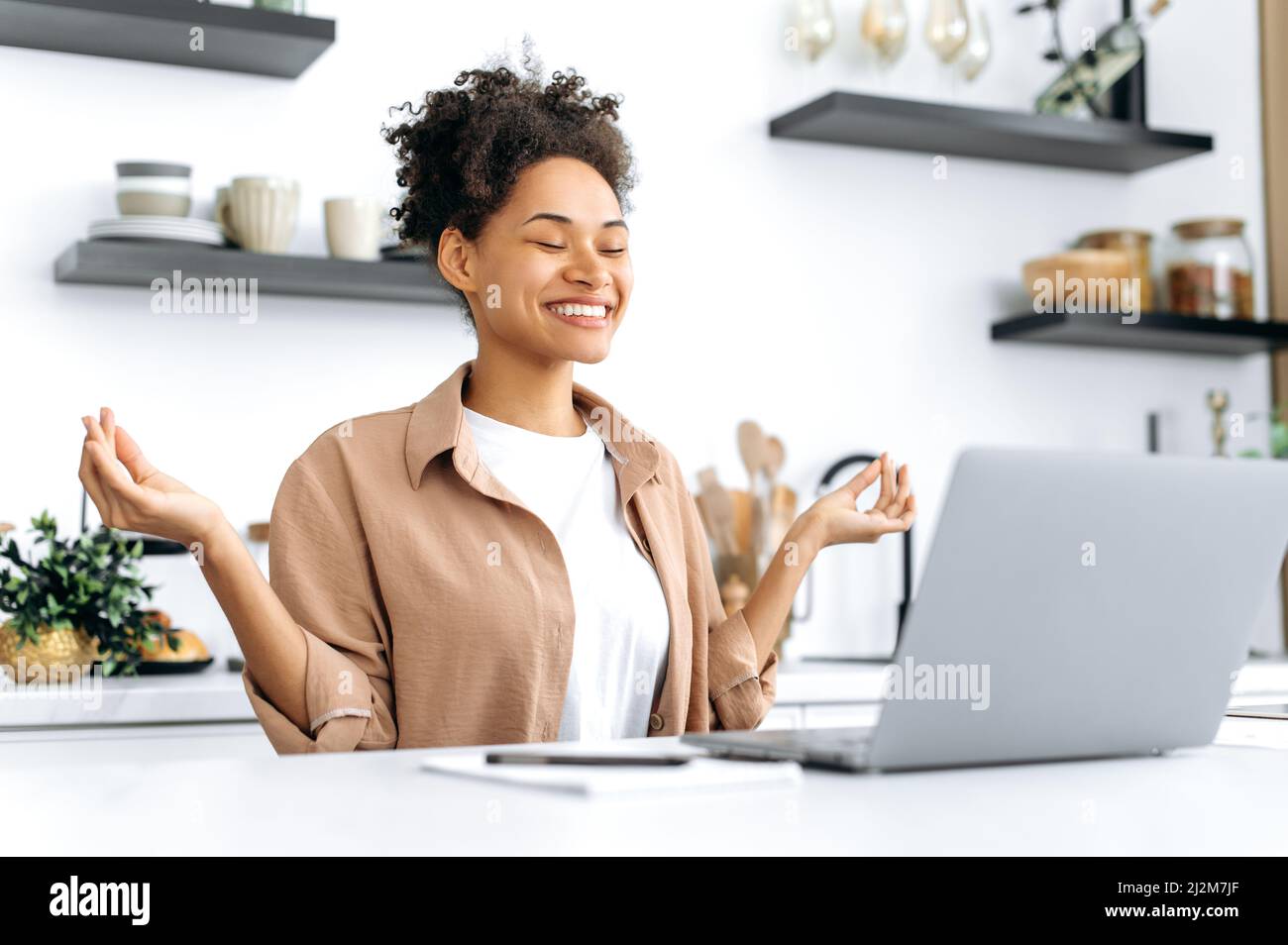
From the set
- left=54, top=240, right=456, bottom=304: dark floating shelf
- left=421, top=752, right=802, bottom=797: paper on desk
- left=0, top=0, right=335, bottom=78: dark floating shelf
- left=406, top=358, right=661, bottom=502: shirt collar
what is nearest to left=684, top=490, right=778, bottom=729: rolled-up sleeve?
left=406, top=358, right=661, bottom=502: shirt collar

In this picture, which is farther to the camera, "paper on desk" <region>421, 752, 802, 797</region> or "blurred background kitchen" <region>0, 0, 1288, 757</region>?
"blurred background kitchen" <region>0, 0, 1288, 757</region>

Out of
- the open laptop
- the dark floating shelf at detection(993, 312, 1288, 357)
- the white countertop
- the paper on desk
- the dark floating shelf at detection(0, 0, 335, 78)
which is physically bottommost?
the white countertop

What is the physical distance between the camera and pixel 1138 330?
125 inches

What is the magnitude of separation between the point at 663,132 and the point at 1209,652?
2.23 m

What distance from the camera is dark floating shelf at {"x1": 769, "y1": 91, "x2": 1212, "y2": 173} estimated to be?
297 centimetres

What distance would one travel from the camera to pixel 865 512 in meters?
1.41

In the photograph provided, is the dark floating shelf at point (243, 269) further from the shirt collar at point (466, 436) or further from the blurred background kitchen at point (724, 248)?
the shirt collar at point (466, 436)

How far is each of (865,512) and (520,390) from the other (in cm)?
44

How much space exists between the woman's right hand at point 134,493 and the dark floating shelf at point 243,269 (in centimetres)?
121

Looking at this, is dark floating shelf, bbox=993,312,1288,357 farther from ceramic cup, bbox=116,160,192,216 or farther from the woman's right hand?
the woman's right hand

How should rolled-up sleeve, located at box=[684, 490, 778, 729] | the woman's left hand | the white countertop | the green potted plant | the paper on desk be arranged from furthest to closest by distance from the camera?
1. the green potted plant
2. the white countertop
3. rolled-up sleeve, located at box=[684, 490, 778, 729]
4. the woman's left hand
5. the paper on desk

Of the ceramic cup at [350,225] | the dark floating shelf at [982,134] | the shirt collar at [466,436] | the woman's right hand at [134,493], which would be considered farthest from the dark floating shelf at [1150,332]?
the woman's right hand at [134,493]

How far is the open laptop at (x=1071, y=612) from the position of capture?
2.81 ft

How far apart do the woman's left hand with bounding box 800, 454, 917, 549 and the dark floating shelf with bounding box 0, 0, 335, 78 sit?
1512 millimetres
